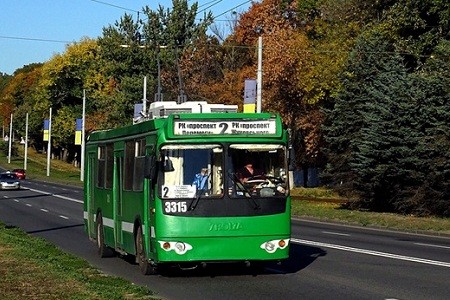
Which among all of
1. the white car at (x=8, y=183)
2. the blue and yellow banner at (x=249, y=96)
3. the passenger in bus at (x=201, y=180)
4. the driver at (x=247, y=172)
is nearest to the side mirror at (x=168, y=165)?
the passenger in bus at (x=201, y=180)

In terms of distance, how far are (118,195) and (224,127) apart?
3773mm

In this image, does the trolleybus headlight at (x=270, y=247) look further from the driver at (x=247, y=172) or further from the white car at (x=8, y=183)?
the white car at (x=8, y=183)

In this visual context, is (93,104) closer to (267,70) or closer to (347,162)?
(267,70)

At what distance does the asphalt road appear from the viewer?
14.4 meters

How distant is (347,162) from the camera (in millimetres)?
45438

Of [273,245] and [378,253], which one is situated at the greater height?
[273,245]

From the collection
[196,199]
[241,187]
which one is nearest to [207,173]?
[196,199]

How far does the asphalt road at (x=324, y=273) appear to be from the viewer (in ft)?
47.2

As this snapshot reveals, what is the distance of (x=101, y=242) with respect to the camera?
831 inches

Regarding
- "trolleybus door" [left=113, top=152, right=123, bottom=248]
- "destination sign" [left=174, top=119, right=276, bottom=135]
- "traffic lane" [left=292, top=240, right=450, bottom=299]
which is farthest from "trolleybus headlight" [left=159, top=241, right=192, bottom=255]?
"trolleybus door" [left=113, top=152, right=123, bottom=248]

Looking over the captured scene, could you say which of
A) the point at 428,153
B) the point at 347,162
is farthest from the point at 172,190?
the point at 347,162

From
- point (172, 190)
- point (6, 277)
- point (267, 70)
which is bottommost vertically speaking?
point (6, 277)

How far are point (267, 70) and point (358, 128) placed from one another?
59.8 ft

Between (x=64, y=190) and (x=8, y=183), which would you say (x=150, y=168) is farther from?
(x=8, y=183)
